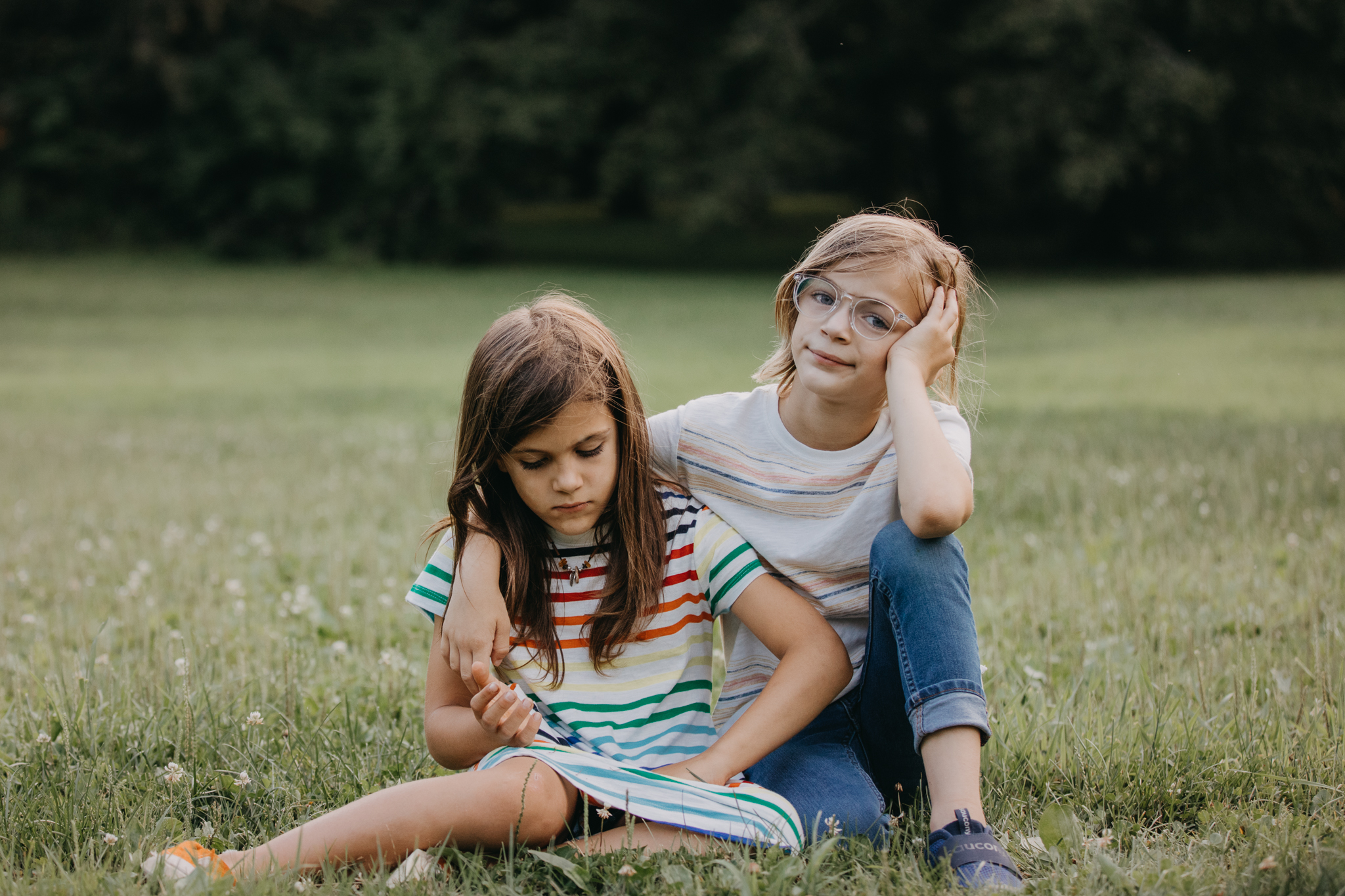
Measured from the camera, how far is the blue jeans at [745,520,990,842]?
231 centimetres

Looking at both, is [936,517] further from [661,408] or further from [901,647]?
[661,408]

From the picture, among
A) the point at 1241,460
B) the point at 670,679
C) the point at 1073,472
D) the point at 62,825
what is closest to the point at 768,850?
the point at 670,679

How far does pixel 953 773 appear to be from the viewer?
2.28 meters

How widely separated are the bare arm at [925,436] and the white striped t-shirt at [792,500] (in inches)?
5.3

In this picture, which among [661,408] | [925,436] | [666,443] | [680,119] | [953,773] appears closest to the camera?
[953,773]

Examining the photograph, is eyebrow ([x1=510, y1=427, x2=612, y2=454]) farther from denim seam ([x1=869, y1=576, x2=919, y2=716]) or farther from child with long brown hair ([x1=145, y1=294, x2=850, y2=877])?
denim seam ([x1=869, y1=576, x2=919, y2=716])

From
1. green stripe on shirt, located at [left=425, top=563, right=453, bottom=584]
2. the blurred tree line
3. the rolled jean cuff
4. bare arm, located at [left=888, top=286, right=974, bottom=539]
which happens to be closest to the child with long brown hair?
green stripe on shirt, located at [left=425, top=563, right=453, bottom=584]

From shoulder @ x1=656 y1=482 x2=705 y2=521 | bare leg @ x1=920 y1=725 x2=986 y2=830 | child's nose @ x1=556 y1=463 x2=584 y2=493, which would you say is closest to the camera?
bare leg @ x1=920 y1=725 x2=986 y2=830

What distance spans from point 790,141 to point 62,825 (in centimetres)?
2363

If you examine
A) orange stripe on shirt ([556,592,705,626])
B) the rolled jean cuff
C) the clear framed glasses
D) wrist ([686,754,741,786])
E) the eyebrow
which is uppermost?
the clear framed glasses

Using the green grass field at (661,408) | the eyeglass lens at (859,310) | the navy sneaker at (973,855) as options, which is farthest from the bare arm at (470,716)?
the eyeglass lens at (859,310)

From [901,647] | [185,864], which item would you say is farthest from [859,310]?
[185,864]

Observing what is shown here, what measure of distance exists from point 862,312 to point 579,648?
101 centimetres

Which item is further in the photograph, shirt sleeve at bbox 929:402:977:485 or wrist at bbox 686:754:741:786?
shirt sleeve at bbox 929:402:977:485
